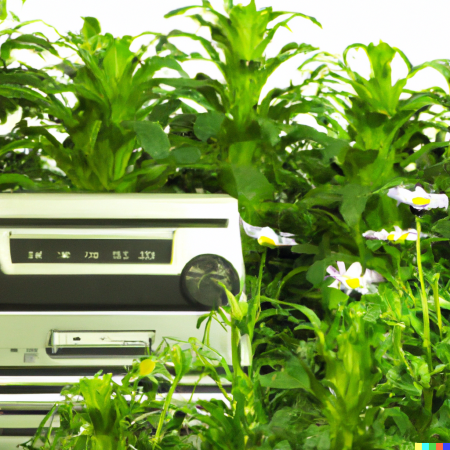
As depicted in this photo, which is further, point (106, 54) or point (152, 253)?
point (106, 54)

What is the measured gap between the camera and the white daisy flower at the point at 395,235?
0.64 metres

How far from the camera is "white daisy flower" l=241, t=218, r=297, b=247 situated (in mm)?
644

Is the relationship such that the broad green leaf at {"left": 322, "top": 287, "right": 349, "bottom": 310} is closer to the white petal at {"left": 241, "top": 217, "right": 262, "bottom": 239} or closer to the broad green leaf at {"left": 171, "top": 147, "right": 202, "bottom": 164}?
the white petal at {"left": 241, "top": 217, "right": 262, "bottom": 239}

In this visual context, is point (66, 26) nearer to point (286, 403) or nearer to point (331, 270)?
point (331, 270)

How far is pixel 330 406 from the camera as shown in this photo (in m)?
0.45

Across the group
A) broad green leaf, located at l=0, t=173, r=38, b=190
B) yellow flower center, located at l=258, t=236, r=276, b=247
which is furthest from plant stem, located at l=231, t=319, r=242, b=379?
broad green leaf, located at l=0, t=173, r=38, b=190

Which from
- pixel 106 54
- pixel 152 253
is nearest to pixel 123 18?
pixel 106 54

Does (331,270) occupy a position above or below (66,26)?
below

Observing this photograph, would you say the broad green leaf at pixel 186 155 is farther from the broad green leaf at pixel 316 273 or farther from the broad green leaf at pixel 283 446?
the broad green leaf at pixel 283 446

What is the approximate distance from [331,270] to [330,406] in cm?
22

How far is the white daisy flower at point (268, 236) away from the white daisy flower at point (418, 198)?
0.17 metres

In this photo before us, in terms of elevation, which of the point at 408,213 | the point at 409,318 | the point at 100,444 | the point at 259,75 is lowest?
the point at 100,444

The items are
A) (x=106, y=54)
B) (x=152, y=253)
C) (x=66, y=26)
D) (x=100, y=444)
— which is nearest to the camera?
(x=100, y=444)

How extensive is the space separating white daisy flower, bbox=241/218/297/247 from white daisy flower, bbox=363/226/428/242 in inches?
5.0
